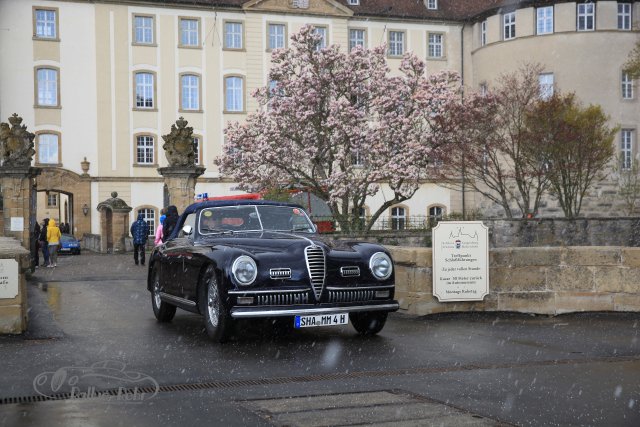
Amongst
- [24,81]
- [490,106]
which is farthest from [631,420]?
[24,81]

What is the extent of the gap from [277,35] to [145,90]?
8095 mm

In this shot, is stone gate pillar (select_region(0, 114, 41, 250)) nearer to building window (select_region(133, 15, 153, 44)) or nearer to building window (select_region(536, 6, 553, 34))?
building window (select_region(133, 15, 153, 44))

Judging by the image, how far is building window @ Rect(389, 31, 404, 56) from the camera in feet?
172

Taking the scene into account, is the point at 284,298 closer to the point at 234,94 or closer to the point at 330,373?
the point at 330,373

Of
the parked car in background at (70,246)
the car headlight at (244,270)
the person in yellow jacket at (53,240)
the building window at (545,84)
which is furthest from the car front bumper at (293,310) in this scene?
the parked car in background at (70,246)

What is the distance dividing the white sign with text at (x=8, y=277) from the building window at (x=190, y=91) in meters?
39.7

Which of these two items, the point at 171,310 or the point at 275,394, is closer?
the point at 275,394

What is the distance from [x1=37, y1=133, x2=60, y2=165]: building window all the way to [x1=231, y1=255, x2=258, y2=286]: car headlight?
39552 millimetres

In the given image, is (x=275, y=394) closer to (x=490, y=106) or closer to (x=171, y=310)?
(x=171, y=310)

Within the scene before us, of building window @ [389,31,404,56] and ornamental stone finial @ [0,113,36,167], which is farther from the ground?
building window @ [389,31,404,56]

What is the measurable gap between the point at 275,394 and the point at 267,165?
96.0ft

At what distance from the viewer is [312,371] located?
25.8 feet

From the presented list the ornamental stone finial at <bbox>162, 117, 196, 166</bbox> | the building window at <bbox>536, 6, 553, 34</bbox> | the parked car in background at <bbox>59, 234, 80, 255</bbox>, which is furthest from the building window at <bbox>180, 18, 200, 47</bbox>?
the ornamental stone finial at <bbox>162, 117, 196, 166</bbox>

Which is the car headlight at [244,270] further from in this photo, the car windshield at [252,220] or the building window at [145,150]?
the building window at [145,150]
